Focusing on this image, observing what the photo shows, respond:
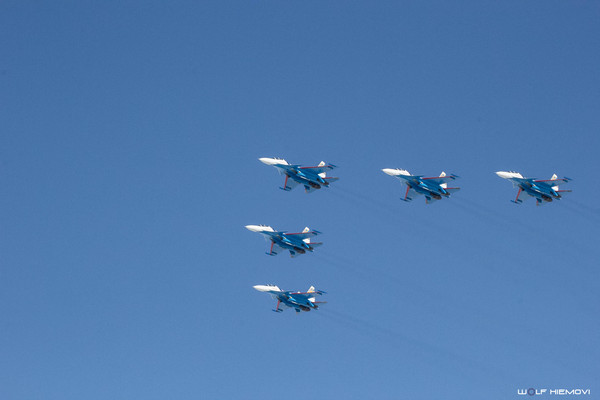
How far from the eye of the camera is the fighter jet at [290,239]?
174000mm

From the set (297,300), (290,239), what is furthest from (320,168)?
(297,300)

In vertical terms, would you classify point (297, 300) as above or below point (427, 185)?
below

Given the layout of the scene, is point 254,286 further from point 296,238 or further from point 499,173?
point 499,173

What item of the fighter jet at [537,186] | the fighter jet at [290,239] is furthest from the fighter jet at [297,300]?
the fighter jet at [537,186]

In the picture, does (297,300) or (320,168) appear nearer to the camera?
(320,168)

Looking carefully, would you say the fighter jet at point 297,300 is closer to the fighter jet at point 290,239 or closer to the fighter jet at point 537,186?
the fighter jet at point 290,239

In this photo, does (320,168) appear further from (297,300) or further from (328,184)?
(297,300)

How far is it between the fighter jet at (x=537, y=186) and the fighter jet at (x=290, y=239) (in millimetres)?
29204

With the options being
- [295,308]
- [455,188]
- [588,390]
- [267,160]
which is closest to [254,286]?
[295,308]

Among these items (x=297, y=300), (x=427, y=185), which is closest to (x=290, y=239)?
(x=297, y=300)

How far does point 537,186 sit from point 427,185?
15.6 meters

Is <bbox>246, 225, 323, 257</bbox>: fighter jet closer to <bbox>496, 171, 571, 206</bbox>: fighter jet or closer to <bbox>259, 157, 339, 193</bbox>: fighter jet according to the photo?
<bbox>259, 157, 339, 193</bbox>: fighter jet

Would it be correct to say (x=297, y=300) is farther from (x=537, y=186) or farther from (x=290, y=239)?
(x=537, y=186)

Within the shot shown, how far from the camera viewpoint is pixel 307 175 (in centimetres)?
17012
